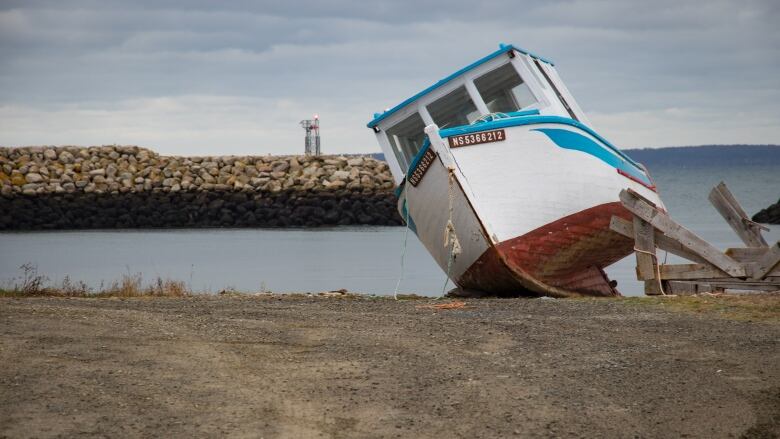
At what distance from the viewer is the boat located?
16594mm

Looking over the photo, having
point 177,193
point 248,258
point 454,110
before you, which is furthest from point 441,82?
point 177,193

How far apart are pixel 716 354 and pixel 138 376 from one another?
507 cm

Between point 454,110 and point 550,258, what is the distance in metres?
3.37

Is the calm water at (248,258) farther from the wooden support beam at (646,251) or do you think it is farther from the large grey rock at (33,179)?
Result: the wooden support beam at (646,251)

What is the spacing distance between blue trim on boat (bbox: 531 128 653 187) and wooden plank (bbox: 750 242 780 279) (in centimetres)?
340

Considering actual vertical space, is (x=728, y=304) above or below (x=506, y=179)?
below

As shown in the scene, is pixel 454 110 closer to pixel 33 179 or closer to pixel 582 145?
pixel 582 145

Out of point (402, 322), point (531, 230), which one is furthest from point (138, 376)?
point (531, 230)

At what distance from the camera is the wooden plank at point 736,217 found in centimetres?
1881

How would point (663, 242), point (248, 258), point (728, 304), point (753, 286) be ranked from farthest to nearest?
point (248, 258) < point (663, 242) < point (753, 286) < point (728, 304)

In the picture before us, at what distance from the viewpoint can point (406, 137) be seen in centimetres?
1972

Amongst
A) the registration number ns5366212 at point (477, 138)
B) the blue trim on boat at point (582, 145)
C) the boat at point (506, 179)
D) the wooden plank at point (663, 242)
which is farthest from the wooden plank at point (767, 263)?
the registration number ns5366212 at point (477, 138)

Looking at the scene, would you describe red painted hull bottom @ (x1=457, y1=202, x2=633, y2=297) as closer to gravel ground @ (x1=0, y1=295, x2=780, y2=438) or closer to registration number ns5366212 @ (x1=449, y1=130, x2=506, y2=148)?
registration number ns5366212 @ (x1=449, y1=130, x2=506, y2=148)

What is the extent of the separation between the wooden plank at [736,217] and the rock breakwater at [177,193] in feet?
116
